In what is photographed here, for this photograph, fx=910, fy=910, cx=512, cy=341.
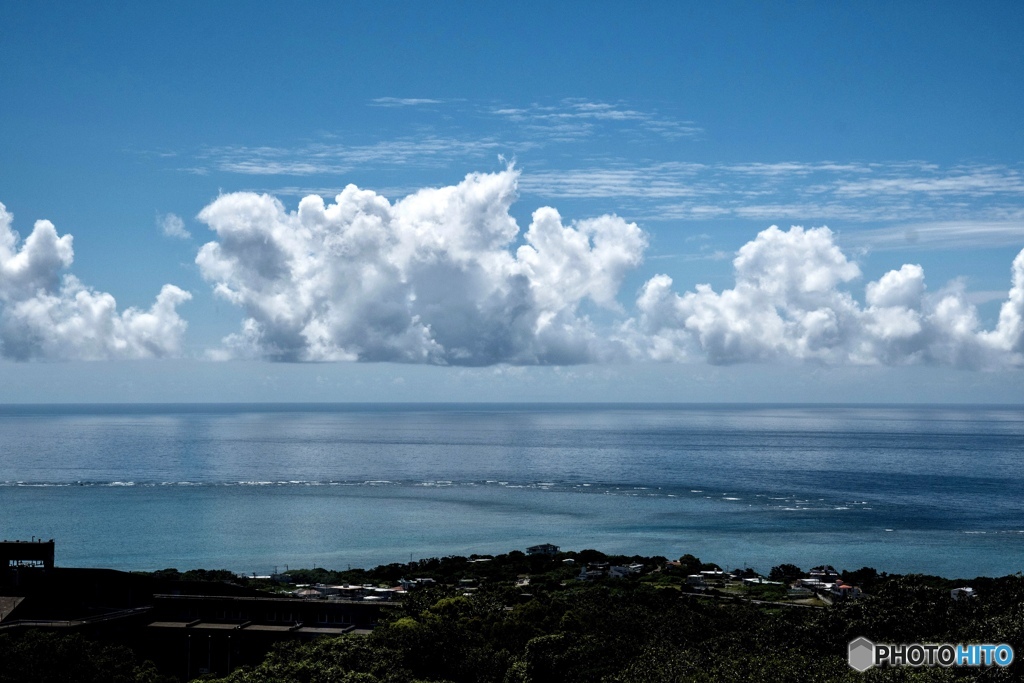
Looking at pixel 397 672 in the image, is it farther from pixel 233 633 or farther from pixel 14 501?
pixel 14 501

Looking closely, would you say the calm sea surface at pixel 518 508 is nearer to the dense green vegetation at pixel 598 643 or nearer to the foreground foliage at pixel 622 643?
the dense green vegetation at pixel 598 643

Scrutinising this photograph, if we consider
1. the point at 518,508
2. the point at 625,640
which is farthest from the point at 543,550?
the point at 625,640

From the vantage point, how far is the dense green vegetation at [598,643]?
74.7 ft

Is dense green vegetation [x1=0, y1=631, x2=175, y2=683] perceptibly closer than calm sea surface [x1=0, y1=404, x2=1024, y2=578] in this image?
Yes

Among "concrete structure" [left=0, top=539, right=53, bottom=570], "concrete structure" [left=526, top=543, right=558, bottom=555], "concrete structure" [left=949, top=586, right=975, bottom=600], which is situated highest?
"concrete structure" [left=0, top=539, right=53, bottom=570]

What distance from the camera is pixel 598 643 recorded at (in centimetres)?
2822

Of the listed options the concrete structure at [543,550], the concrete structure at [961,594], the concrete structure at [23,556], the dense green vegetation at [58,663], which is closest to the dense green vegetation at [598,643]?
the dense green vegetation at [58,663]

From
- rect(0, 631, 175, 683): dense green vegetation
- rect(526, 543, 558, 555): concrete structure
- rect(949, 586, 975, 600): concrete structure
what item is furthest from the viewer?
rect(526, 543, 558, 555): concrete structure

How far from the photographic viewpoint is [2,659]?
23.9 metres

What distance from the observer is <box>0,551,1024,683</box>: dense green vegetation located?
74.7 feet

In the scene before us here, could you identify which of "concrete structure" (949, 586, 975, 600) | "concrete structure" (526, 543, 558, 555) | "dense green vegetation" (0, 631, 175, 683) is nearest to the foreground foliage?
"concrete structure" (949, 586, 975, 600)

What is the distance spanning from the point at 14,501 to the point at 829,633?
98.4 m

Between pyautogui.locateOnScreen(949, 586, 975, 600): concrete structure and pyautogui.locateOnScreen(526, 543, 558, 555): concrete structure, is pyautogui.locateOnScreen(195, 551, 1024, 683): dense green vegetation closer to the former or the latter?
pyautogui.locateOnScreen(949, 586, 975, 600): concrete structure

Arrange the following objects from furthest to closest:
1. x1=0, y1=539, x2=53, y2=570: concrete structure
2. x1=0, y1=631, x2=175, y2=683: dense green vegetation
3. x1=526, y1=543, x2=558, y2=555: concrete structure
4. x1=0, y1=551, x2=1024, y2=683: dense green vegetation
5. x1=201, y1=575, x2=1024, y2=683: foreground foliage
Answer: x1=526, y1=543, x2=558, y2=555: concrete structure < x1=0, y1=539, x2=53, y2=570: concrete structure < x1=0, y1=631, x2=175, y2=683: dense green vegetation < x1=0, y1=551, x2=1024, y2=683: dense green vegetation < x1=201, y1=575, x2=1024, y2=683: foreground foliage
